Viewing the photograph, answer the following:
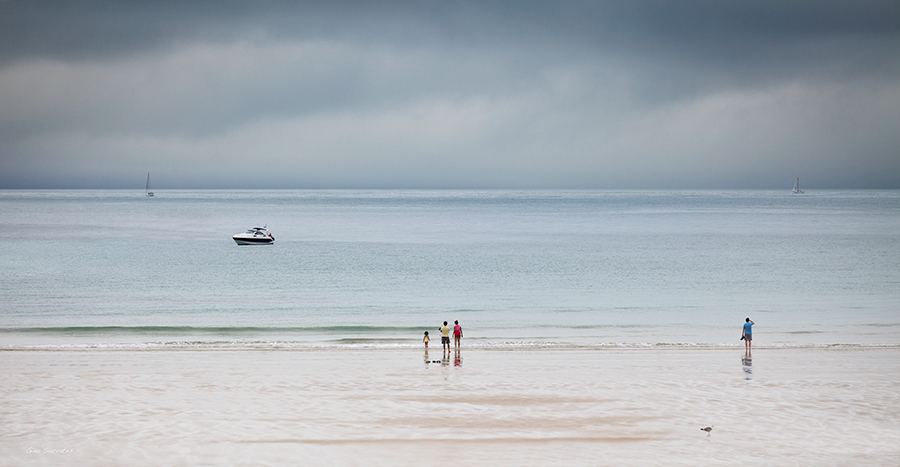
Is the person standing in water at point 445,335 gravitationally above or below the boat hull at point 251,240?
below

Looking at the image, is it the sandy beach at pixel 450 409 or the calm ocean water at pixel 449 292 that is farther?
the calm ocean water at pixel 449 292

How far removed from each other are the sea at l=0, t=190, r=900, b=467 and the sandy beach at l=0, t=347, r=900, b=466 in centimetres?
9

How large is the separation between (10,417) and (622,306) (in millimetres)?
33791

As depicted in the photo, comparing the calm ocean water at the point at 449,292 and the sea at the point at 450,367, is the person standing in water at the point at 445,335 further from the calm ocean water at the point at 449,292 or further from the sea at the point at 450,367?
the calm ocean water at the point at 449,292

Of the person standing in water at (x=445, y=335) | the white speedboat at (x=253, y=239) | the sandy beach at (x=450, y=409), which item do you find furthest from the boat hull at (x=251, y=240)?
the person standing in water at (x=445, y=335)

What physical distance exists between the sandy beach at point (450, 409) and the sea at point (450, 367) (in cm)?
9

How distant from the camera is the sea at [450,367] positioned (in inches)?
610

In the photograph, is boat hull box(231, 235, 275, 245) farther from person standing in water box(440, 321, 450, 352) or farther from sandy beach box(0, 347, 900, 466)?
person standing in water box(440, 321, 450, 352)

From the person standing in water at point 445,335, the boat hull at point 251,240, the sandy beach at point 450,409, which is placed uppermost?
the boat hull at point 251,240

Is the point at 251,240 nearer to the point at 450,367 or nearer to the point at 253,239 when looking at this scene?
the point at 253,239

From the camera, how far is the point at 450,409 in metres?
18.2

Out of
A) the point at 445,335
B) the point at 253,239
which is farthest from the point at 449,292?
the point at 253,239

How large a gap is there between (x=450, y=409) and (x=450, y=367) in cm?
531

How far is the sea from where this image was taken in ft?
50.8
